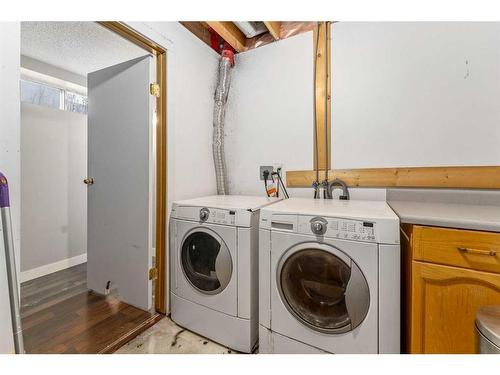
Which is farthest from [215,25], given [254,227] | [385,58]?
[254,227]

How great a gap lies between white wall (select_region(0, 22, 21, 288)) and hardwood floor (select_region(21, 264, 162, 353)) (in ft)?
2.78

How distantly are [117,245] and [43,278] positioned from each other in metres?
1.18

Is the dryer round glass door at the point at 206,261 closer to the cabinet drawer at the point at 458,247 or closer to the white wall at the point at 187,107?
the white wall at the point at 187,107

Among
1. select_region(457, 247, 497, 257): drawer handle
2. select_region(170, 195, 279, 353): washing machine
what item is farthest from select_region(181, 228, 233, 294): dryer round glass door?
select_region(457, 247, 497, 257): drawer handle

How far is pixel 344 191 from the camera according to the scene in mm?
1756

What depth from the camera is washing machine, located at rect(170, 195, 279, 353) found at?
135 cm

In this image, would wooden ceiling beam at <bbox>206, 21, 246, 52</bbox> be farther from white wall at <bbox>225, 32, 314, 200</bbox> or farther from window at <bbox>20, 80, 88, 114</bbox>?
window at <bbox>20, 80, 88, 114</bbox>

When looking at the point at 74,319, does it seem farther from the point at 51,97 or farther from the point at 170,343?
the point at 51,97

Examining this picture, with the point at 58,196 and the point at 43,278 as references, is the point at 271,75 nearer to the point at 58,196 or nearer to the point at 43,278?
the point at 58,196

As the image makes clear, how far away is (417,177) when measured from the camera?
A: 5.17 ft

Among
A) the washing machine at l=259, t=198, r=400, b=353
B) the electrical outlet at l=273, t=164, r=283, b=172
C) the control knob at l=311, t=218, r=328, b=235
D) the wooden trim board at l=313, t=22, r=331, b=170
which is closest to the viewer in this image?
the washing machine at l=259, t=198, r=400, b=353

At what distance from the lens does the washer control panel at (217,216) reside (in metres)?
1.38

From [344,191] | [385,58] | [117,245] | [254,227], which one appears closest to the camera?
[254,227]

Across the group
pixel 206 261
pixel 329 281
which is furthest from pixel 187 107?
pixel 329 281
